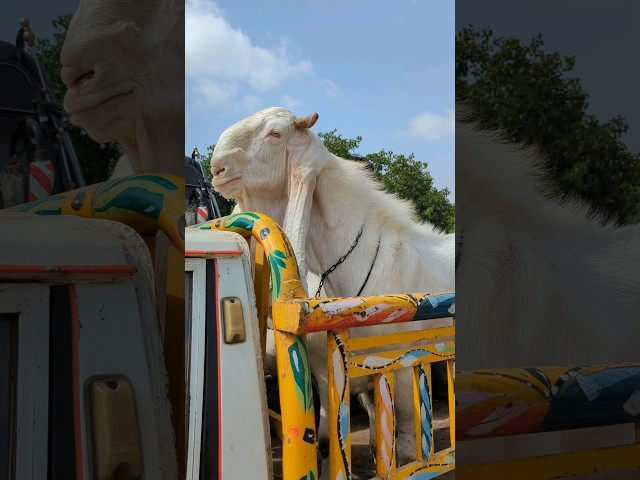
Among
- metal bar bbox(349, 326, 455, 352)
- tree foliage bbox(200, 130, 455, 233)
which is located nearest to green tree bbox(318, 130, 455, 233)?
tree foliage bbox(200, 130, 455, 233)

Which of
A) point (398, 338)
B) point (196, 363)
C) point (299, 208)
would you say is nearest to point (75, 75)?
point (196, 363)

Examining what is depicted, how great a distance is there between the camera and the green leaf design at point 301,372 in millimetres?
663

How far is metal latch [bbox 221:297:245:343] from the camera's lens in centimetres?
65

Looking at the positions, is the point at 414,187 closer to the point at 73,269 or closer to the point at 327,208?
the point at 327,208

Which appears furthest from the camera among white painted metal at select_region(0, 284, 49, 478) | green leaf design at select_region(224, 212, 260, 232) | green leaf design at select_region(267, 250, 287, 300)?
green leaf design at select_region(224, 212, 260, 232)

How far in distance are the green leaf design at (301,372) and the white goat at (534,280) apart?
0.27m

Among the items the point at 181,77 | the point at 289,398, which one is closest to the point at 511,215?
the point at 181,77

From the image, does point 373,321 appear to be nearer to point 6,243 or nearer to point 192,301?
point 192,301

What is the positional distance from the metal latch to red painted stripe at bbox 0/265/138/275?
41 cm

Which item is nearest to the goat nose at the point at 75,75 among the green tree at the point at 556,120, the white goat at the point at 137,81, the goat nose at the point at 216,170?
the white goat at the point at 137,81

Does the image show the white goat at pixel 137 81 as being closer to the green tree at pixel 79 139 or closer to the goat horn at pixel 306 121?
the green tree at pixel 79 139

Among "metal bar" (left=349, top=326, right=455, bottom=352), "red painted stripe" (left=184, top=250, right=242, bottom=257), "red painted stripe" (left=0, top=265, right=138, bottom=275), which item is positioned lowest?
"metal bar" (left=349, top=326, right=455, bottom=352)

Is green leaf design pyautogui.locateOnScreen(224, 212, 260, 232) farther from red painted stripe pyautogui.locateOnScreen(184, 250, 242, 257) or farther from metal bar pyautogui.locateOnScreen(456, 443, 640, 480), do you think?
metal bar pyautogui.locateOnScreen(456, 443, 640, 480)

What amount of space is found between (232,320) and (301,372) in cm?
10
